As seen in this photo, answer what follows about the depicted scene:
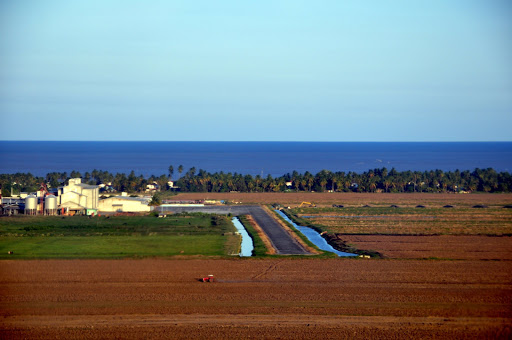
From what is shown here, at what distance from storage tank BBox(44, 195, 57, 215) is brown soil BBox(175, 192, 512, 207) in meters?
24.3

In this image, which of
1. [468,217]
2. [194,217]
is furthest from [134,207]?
[468,217]

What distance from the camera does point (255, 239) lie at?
45094 millimetres

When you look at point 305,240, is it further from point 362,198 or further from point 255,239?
point 362,198

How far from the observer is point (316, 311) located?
25391 mm

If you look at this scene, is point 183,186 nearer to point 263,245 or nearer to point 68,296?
point 263,245

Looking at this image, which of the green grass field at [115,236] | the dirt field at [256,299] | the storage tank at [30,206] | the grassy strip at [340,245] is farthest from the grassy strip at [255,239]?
the storage tank at [30,206]

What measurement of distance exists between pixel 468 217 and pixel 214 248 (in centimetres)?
2871

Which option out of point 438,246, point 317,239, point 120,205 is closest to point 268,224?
point 317,239

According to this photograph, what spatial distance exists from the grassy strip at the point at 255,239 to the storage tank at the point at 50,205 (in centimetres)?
1800

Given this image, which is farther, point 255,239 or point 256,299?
point 255,239

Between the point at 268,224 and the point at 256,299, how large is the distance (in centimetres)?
2684

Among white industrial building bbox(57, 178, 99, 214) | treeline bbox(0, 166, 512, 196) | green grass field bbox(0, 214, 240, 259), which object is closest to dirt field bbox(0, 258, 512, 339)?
green grass field bbox(0, 214, 240, 259)

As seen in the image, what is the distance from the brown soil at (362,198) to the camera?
72750 millimetres

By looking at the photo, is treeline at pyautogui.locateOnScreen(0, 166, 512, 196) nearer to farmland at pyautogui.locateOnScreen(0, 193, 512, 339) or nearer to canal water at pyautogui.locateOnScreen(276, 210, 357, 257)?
canal water at pyautogui.locateOnScreen(276, 210, 357, 257)
